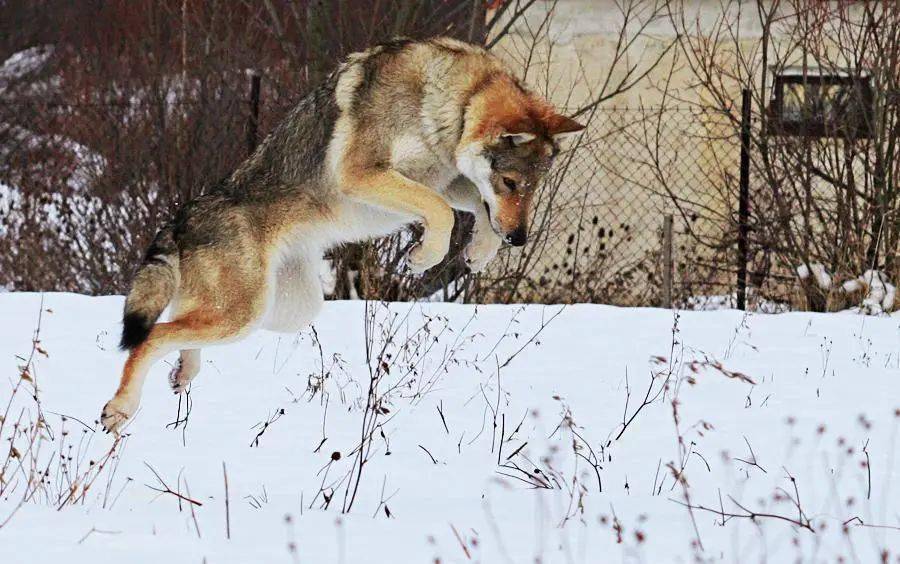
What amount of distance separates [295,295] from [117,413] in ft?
3.34

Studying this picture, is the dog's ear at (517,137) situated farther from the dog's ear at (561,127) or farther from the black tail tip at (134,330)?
the black tail tip at (134,330)

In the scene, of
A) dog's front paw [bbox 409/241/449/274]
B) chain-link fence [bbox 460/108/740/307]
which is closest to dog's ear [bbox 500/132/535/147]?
dog's front paw [bbox 409/241/449/274]

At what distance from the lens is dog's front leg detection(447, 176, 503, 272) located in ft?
16.0

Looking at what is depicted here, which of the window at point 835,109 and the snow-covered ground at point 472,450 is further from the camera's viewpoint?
the window at point 835,109

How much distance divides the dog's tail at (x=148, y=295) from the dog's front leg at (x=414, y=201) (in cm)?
79

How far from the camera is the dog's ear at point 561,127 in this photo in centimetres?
472

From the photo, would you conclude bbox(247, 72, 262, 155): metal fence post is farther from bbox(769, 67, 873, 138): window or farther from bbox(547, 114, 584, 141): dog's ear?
bbox(547, 114, 584, 141): dog's ear

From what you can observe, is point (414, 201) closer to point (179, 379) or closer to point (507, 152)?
point (507, 152)

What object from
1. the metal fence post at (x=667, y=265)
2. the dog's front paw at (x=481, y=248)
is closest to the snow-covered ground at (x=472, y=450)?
the dog's front paw at (x=481, y=248)

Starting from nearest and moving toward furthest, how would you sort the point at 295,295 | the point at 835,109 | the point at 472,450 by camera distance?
the point at 472,450 < the point at 295,295 < the point at 835,109

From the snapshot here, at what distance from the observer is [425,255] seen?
15.3ft

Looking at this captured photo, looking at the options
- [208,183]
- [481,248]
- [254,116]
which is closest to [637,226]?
[254,116]

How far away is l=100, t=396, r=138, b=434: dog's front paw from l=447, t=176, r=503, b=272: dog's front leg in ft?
4.76

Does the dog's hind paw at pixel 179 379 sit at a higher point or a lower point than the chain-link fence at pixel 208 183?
lower
